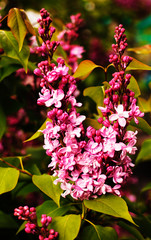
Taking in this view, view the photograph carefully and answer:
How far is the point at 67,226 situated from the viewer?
49 cm

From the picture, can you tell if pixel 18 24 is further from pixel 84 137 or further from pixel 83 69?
pixel 84 137

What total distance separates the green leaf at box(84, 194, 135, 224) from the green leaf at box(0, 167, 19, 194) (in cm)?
13

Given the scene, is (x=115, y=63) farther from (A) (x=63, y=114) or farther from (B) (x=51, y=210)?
(B) (x=51, y=210)

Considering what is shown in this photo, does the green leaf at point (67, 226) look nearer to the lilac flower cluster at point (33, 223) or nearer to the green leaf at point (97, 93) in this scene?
the lilac flower cluster at point (33, 223)

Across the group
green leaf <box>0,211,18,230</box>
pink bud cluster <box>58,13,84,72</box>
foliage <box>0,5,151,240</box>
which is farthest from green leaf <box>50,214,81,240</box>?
pink bud cluster <box>58,13,84,72</box>

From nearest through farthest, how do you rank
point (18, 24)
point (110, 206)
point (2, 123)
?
point (110, 206)
point (18, 24)
point (2, 123)

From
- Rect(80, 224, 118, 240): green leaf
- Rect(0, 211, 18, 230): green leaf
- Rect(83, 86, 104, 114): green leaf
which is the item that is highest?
Rect(83, 86, 104, 114): green leaf

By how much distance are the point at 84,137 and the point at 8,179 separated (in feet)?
0.51

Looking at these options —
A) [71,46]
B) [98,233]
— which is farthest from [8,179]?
[71,46]

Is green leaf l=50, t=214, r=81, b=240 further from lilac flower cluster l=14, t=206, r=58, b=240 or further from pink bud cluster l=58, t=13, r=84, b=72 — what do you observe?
pink bud cluster l=58, t=13, r=84, b=72

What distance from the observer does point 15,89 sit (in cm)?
86

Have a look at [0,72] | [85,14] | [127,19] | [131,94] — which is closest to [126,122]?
[131,94]

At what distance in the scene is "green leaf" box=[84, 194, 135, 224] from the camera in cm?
45

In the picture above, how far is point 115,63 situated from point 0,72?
307 millimetres
